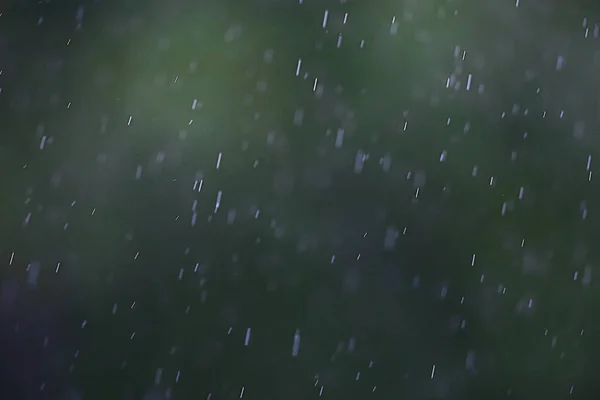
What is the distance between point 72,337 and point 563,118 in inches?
78.1

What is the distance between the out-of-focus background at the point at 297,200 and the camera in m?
2.25

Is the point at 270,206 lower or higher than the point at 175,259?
higher

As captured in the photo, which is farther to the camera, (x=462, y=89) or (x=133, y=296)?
(x=462, y=89)

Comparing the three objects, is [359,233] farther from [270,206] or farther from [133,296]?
[133,296]

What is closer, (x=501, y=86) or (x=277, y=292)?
(x=277, y=292)

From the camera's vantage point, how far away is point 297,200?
239 centimetres

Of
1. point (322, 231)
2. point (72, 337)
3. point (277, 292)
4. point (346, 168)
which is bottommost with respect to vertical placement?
point (72, 337)

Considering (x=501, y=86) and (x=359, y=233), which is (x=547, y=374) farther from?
(x=501, y=86)

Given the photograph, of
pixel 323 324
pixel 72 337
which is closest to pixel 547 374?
pixel 323 324

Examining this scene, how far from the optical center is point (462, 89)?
2461 mm

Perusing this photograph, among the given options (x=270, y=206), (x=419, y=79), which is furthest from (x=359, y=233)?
(x=419, y=79)

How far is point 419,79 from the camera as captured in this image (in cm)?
245

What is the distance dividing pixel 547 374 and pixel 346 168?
1.05 metres

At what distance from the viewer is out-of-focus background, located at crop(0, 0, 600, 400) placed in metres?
2.25
